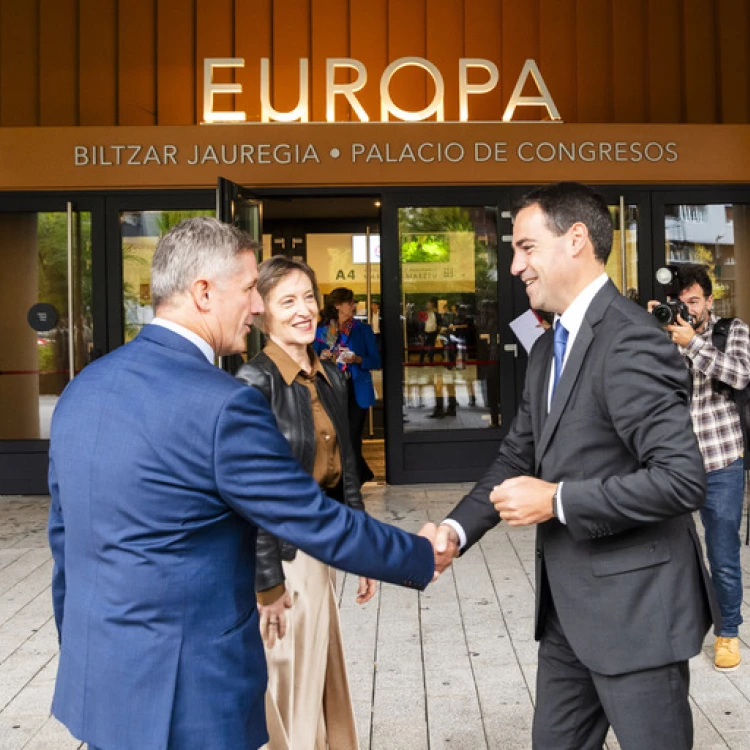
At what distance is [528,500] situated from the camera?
231 cm

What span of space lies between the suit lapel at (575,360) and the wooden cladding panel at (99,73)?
25.9ft

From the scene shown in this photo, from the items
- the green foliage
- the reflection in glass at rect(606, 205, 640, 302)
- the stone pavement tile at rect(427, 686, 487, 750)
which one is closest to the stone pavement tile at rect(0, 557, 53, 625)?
the stone pavement tile at rect(427, 686, 487, 750)

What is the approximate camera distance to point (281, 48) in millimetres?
9398

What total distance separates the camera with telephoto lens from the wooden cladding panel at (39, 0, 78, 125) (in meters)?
6.53

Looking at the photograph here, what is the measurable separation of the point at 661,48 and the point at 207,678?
8929mm

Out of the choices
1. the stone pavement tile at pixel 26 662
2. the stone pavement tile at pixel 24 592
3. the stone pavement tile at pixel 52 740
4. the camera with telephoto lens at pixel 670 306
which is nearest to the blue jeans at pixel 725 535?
the camera with telephoto lens at pixel 670 306

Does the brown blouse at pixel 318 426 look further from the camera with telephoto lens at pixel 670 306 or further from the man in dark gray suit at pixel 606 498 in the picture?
the camera with telephoto lens at pixel 670 306

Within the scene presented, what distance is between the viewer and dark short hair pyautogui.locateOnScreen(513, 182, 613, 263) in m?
2.45

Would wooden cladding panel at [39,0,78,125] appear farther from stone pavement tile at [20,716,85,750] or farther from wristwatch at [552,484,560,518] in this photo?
wristwatch at [552,484,560,518]

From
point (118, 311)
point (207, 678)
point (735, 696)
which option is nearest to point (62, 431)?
point (207, 678)

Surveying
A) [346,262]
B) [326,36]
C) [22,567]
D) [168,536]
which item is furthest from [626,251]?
[168,536]

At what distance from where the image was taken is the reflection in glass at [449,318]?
9289 millimetres

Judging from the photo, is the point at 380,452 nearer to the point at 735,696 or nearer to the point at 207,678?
the point at 735,696

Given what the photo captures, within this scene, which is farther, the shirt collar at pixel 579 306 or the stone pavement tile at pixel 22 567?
the stone pavement tile at pixel 22 567
